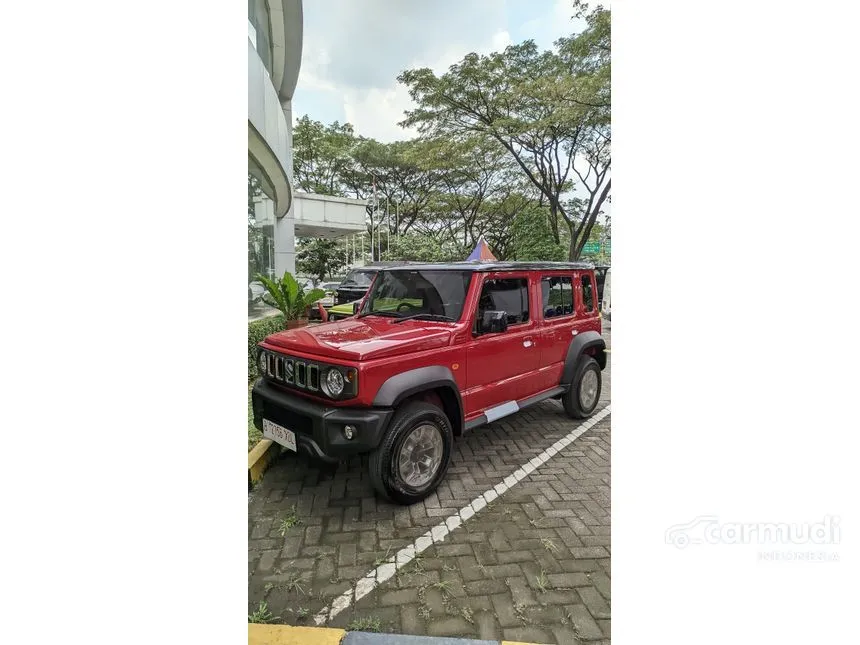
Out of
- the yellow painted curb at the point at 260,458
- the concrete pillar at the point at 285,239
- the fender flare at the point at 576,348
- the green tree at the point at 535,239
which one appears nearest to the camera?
the yellow painted curb at the point at 260,458

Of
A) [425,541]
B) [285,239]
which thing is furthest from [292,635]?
[285,239]

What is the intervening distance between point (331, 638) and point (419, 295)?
2337 mm

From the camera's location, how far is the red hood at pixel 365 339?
275 centimetres

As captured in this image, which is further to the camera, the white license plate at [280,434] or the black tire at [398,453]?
the white license plate at [280,434]

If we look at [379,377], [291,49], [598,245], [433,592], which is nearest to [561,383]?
[379,377]

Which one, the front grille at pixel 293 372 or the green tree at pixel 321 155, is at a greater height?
the green tree at pixel 321 155

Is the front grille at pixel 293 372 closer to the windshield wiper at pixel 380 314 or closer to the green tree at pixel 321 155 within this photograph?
the windshield wiper at pixel 380 314

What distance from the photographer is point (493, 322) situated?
128 inches

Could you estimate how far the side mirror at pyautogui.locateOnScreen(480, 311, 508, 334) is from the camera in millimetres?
3252

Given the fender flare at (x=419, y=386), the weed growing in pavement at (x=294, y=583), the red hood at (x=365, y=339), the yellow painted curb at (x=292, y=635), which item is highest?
the red hood at (x=365, y=339)

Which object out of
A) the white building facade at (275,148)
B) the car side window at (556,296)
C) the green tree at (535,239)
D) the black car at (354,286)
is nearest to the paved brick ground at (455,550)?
the car side window at (556,296)

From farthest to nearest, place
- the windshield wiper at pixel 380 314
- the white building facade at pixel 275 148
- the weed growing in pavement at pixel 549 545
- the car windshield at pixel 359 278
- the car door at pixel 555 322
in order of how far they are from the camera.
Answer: the car windshield at pixel 359 278 < the white building facade at pixel 275 148 < the car door at pixel 555 322 < the windshield wiper at pixel 380 314 < the weed growing in pavement at pixel 549 545

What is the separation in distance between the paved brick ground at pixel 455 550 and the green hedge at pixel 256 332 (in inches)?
78.3

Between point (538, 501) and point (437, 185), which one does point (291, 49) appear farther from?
point (538, 501)
